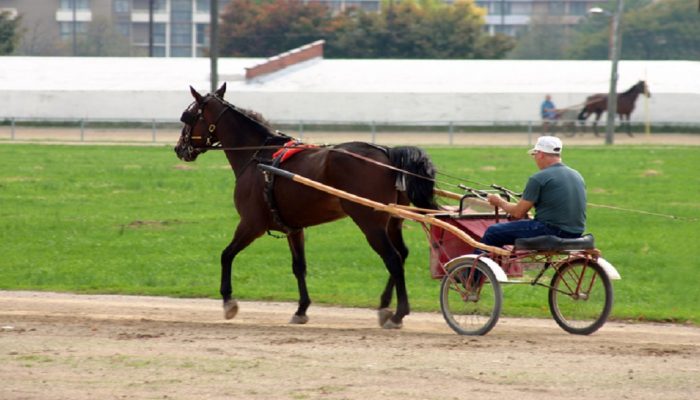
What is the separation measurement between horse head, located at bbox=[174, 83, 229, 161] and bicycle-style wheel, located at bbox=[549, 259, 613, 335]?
4.31 metres

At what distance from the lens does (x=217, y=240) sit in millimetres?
19266

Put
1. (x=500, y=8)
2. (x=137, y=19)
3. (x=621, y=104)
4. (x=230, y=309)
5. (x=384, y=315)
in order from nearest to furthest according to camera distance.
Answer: (x=384, y=315)
(x=230, y=309)
(x=621, y=104)
(x=137, y=19)
(x=500, y=8)

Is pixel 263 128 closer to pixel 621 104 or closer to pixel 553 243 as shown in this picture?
pixel 553 243

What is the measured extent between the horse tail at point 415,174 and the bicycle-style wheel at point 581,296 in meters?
1.53

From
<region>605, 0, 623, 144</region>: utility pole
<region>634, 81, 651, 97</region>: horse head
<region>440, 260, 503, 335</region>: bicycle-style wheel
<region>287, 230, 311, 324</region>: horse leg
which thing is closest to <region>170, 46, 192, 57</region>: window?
<region>634, 81, 651, 97</region>: horse head

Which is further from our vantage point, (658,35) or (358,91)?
(658,35)

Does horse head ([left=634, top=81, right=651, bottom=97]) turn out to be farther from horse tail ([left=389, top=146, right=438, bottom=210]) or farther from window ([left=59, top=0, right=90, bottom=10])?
window ([left=59, top=0, right=90, bottom=10])

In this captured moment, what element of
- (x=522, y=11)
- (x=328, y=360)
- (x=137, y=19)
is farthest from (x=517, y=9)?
(x=328, y=360)

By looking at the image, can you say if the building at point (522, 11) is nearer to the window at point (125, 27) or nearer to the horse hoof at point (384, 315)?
the window at point (125, 27)

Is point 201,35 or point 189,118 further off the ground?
point 201,35

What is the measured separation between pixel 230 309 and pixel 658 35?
81.4 metres

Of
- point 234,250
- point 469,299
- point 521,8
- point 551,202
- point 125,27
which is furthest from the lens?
point 521,8

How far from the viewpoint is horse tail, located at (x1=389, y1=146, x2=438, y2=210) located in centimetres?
1177

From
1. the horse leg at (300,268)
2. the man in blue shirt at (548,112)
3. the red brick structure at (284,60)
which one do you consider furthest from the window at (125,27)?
the horse leg at (300,268)
